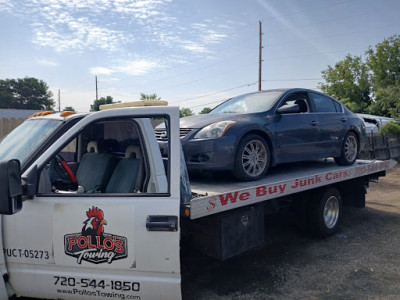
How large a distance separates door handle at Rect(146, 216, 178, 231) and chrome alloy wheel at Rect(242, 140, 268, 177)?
1.83m

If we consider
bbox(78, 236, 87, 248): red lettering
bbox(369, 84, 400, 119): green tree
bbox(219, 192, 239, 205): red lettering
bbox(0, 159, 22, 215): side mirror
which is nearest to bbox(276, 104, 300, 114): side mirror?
bbox(219, 192, 239, 205): red lettering

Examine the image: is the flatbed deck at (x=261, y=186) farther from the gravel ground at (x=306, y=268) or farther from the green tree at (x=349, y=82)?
the green tree at (x=349, y=82)

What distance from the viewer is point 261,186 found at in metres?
3.71

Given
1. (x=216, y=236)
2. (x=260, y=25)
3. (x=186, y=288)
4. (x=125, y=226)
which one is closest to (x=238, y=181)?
(x=216, y=236)

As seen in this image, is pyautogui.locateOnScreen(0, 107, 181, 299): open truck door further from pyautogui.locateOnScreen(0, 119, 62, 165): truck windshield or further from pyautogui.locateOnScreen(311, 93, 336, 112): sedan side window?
pyautogui.locateOnScreen(311, 93, 336, 112): sedan side window

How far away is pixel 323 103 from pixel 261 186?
9.05 feet

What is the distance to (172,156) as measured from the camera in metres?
2.68

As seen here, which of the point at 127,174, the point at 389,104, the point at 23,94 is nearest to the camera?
the point at 127,174

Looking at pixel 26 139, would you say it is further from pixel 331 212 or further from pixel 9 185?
pixel 331 212

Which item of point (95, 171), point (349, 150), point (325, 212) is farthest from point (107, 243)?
point (349, 150)

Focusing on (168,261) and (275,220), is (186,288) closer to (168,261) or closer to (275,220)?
(168,261)

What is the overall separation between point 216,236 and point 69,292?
1.36 meters

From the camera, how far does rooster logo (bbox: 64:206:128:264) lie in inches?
98.1

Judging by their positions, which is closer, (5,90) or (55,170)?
(55,170)
